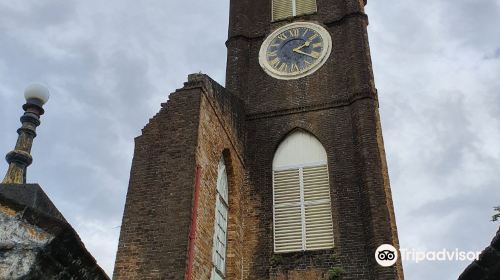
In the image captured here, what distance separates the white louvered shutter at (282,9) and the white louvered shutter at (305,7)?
237mm

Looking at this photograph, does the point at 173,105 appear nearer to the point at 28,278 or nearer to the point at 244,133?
→ the point at 244,133

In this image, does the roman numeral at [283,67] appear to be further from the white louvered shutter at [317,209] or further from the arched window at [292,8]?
the white louvered shutter at [317,209]

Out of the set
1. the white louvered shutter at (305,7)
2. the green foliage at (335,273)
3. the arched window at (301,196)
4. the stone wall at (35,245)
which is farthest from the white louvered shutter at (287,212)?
the stone wall at (35,245)

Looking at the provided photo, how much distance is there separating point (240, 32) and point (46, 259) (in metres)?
14.6

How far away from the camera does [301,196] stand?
544 inches

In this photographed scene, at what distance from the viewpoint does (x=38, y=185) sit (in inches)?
232

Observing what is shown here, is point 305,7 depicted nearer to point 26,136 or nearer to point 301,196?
point 301,196

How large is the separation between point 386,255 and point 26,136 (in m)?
7.72

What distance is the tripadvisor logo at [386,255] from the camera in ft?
38.7

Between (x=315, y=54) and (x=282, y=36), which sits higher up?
(x=282, y=36)

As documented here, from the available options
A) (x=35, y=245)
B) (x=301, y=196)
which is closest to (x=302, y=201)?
(x=301, y=196)

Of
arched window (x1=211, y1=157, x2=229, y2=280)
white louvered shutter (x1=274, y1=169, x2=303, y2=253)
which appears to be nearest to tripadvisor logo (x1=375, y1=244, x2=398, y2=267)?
white louvered shutter (x1=274, y1=169, x2=303, y2=253)

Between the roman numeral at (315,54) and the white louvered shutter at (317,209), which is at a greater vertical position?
the roman numeral at (315,54)

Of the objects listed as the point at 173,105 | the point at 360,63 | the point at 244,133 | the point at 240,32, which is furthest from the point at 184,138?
the point at 240,32
